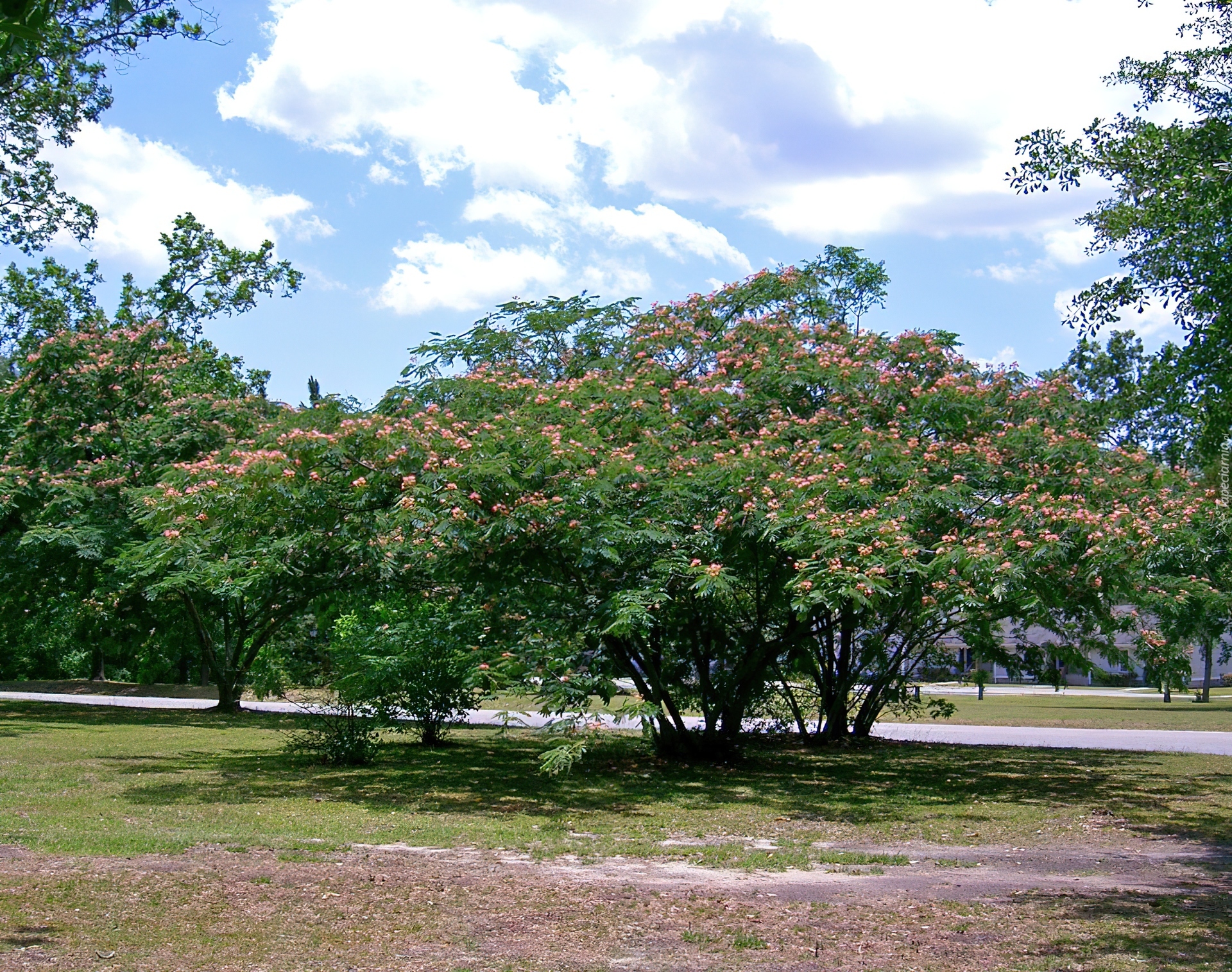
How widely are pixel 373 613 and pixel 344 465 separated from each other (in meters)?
7.00

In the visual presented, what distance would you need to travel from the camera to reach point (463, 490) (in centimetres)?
1143

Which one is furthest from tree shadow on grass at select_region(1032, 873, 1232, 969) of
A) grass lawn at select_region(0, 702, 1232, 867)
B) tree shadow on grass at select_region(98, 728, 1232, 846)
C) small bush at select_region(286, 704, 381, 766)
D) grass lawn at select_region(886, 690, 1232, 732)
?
grass lawn at select_region(886, 690, 1232, 732)

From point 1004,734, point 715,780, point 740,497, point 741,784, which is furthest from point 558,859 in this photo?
point 1004,734

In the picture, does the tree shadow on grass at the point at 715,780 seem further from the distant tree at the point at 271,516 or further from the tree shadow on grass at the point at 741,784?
the distant tree at the point at 271,516

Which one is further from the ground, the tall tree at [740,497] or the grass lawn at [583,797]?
the tall tree at [740,497]

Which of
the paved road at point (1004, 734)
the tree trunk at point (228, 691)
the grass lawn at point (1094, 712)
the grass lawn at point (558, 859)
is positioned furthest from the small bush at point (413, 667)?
the grass lawn at point (1094, 712)

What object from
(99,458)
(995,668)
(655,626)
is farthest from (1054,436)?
(995,668)

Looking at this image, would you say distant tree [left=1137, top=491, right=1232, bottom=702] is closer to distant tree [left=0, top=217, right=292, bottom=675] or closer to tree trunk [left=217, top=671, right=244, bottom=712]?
distant tree [left=0, top=217, right=292, bottom=675]

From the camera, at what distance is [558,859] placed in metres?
8.58

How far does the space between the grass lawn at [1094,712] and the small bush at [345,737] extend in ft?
35.8

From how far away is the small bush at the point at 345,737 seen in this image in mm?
14570

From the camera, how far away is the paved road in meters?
19.3

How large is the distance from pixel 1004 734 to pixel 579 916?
17250 mm

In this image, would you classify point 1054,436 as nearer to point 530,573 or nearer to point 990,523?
point 990,523
